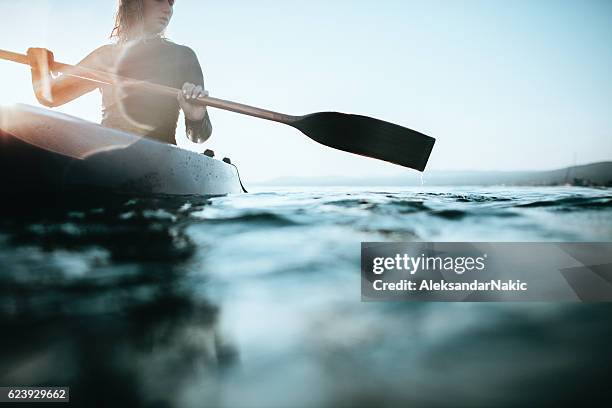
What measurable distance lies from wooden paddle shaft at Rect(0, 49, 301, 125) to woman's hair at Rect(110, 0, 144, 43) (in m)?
0.84

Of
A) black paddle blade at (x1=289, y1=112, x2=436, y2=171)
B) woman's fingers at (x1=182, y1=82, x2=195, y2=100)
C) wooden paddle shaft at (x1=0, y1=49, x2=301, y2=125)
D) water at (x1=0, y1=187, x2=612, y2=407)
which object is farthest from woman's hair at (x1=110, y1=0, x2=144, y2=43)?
water at (x1=0, y1=187, x2=612, y2=407)

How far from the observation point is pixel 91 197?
304 cm

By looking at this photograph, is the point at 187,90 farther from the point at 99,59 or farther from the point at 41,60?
the point at 41,60

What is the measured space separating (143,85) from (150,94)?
0.26m

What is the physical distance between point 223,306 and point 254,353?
29 centimetres

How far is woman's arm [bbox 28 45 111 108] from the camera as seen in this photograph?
3.91 m

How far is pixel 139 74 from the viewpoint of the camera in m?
3.97

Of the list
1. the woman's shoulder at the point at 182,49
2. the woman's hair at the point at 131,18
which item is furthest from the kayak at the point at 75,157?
the woman's hair at the point at 131,18

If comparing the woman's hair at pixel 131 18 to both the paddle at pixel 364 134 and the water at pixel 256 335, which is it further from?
the water at pixel 256 335

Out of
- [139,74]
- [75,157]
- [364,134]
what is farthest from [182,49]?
[364,134]

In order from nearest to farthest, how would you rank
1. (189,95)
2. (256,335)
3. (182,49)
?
(256,335), (189,95), (182,49)

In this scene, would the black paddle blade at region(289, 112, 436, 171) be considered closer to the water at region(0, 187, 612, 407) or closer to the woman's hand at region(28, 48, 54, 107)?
the water at region(0, 187, 612, 407)

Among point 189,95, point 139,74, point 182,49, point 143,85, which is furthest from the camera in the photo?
point 182,49

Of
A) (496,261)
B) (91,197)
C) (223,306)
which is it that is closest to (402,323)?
(223,306)
